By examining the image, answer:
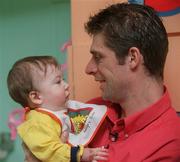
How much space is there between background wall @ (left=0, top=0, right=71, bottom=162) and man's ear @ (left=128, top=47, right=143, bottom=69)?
1366 mm

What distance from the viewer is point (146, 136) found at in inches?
52.6

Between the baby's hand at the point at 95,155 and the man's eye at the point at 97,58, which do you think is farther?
the man's eye at the point at 97,58

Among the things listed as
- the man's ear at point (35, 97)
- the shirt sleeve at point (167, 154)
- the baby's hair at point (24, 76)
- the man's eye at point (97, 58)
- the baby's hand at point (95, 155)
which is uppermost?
the man's eye at point (97, 58)

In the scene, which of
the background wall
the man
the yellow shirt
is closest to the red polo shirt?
the man

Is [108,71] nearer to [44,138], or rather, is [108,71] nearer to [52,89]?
[52,89]

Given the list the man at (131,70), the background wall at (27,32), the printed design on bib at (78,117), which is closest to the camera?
the man at (131,70)

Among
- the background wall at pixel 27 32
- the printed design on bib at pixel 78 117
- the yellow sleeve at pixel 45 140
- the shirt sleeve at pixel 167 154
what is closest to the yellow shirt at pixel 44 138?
the yellow sleeve at pixel 45 140

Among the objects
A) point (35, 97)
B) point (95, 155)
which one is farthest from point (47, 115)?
point (95, 155)

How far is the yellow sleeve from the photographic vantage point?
1357mm

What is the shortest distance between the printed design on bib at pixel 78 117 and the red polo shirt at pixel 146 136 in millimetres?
91

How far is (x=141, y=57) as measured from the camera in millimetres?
1426

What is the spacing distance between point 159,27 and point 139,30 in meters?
0.07

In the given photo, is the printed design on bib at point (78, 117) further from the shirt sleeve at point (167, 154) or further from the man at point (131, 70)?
the shirt sleeve at point (167, 154)

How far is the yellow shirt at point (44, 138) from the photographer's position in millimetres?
1358
